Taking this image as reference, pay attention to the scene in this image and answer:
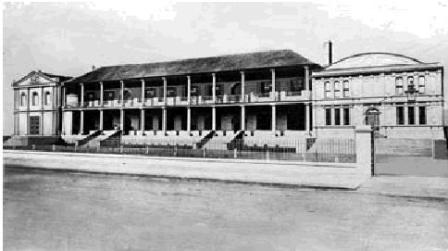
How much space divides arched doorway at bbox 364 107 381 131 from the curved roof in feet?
8.19

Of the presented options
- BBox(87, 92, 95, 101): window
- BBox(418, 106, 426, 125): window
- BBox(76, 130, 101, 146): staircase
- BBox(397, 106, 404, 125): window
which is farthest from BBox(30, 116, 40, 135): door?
BBox(418, 106, 426, 125): window

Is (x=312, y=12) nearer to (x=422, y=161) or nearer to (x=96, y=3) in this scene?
(x=96, y=3)

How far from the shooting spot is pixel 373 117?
916 inches

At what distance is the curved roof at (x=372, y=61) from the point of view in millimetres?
21188

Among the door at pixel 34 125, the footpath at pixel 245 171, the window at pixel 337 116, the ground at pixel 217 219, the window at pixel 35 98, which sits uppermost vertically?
the window at pixel 35 98

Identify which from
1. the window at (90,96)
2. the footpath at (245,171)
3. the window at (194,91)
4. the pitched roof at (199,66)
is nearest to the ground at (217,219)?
the footpath at (245,171)

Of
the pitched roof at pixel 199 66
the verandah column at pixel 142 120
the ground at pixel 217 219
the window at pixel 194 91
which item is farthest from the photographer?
the window at pixel 194 91

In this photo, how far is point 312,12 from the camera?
10.5 meters

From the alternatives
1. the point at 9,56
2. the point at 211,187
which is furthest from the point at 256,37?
A: the point at 9,56

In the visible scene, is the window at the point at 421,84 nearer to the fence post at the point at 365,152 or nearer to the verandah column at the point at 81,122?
the fence post at the point at 365,152

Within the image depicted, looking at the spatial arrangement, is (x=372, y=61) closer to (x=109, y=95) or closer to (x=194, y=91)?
(x=194, y=91)

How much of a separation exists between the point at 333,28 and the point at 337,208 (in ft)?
16.1

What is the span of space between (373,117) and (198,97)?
427 inches

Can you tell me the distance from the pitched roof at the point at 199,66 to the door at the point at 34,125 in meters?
3.68
